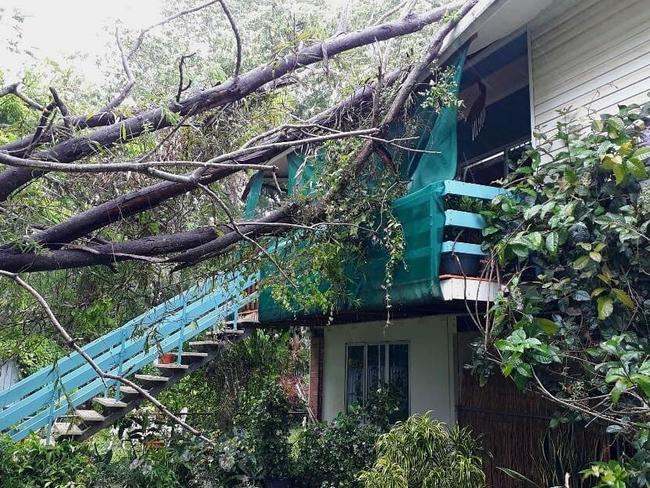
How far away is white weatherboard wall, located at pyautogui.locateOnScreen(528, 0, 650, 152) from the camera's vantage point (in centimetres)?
461

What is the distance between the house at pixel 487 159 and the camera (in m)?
4.60

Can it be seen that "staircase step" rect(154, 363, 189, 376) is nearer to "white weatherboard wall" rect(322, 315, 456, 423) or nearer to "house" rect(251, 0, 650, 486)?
"house" rect(251, 0, 650, 486)

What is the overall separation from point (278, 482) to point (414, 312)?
2751mm

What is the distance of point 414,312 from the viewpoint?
256 inches

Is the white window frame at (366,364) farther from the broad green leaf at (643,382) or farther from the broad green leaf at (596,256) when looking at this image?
the broad green leaf at (643,382)

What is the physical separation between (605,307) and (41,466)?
19.5 ft

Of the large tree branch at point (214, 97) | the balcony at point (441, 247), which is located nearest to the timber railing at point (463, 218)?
the balcony at point (441, 247)

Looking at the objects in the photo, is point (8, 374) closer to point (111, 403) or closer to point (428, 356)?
point (111, 403)

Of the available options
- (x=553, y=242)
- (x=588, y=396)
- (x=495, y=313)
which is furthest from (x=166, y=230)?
(x=588, y=396)

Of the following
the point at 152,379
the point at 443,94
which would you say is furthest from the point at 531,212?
the point at 152,379

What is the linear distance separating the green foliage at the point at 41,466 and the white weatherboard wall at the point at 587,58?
6.18 m

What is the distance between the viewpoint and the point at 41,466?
6020mm

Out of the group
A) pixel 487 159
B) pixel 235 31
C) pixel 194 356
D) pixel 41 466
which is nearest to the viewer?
pixel 235 31

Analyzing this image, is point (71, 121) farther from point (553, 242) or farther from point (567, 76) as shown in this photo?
point (567, 76)
